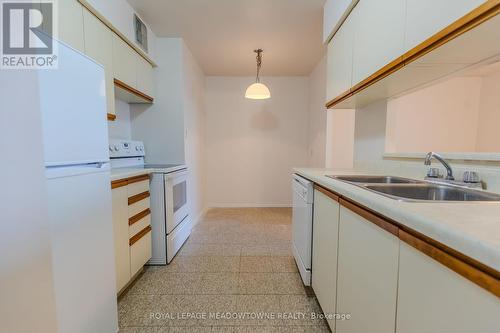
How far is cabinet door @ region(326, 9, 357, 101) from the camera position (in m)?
1.60

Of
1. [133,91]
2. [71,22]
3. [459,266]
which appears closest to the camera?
[459,266]

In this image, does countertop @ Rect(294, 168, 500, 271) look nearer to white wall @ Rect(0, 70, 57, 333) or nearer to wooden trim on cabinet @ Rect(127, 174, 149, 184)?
A: white wall @ Rect(0, 70, 57, 333)

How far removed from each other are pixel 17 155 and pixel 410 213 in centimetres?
127

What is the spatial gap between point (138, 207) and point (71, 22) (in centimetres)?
134

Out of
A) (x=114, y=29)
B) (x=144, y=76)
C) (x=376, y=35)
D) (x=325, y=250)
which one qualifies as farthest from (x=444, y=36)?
(x=144, y=76)

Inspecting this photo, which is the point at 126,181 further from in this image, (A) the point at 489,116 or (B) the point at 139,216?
(A) the point at 489,116

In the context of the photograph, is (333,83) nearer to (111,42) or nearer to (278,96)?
(111,42)

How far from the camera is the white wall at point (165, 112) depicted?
2672mm

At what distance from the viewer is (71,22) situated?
141 centimetres

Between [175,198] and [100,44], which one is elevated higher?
[100,44]

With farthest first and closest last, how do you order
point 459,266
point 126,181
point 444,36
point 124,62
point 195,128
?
point 195,128 < point 124,62 < point 126,181 < point 444,36 < point 459,266

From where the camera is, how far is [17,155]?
77 cm

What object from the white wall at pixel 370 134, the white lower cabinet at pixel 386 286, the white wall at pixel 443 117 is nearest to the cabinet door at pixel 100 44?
the white lower cabinet at pixel 386 286

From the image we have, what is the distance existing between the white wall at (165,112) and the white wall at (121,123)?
2.5 inches
